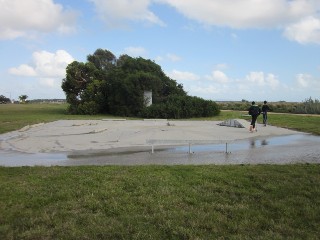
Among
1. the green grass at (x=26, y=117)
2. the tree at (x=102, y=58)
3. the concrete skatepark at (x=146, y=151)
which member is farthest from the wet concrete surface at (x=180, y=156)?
the tree at (x=102, y=58)

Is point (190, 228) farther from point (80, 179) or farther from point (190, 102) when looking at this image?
point (190, 102)

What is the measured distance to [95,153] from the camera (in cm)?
1291

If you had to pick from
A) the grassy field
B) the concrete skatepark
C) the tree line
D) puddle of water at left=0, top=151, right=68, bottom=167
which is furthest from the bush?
the grassy field

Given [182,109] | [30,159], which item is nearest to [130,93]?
[182,109]

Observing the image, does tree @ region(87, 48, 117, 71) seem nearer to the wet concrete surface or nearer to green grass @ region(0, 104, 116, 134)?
green grass @ region(0, 104, 116, 134)

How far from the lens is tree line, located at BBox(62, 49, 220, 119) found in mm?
39281

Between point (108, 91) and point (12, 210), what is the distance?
137 feet

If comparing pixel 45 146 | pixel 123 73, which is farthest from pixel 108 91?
pixel 45 146

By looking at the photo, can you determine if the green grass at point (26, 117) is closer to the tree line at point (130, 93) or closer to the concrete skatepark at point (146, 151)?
the tree line at point (130, 93)

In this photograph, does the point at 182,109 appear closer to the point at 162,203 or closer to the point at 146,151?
the point at 146,151

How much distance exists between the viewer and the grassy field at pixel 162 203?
196 inches

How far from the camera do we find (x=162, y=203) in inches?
243

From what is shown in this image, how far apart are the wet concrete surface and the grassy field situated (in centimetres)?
175

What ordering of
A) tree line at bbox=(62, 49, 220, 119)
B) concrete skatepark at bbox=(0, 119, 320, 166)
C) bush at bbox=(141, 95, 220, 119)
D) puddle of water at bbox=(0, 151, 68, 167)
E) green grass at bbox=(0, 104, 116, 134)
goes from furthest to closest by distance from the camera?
tree line at bbox=(62, 49, 220, 119), bush at bbox=(141, 95, 220, 119), green grass at bbox=(0, 104, 116, 134), concrete skatepark at bbox=(0, 119, 320, 166), puddle of water at bbox=(0, 151, 68, 167)
